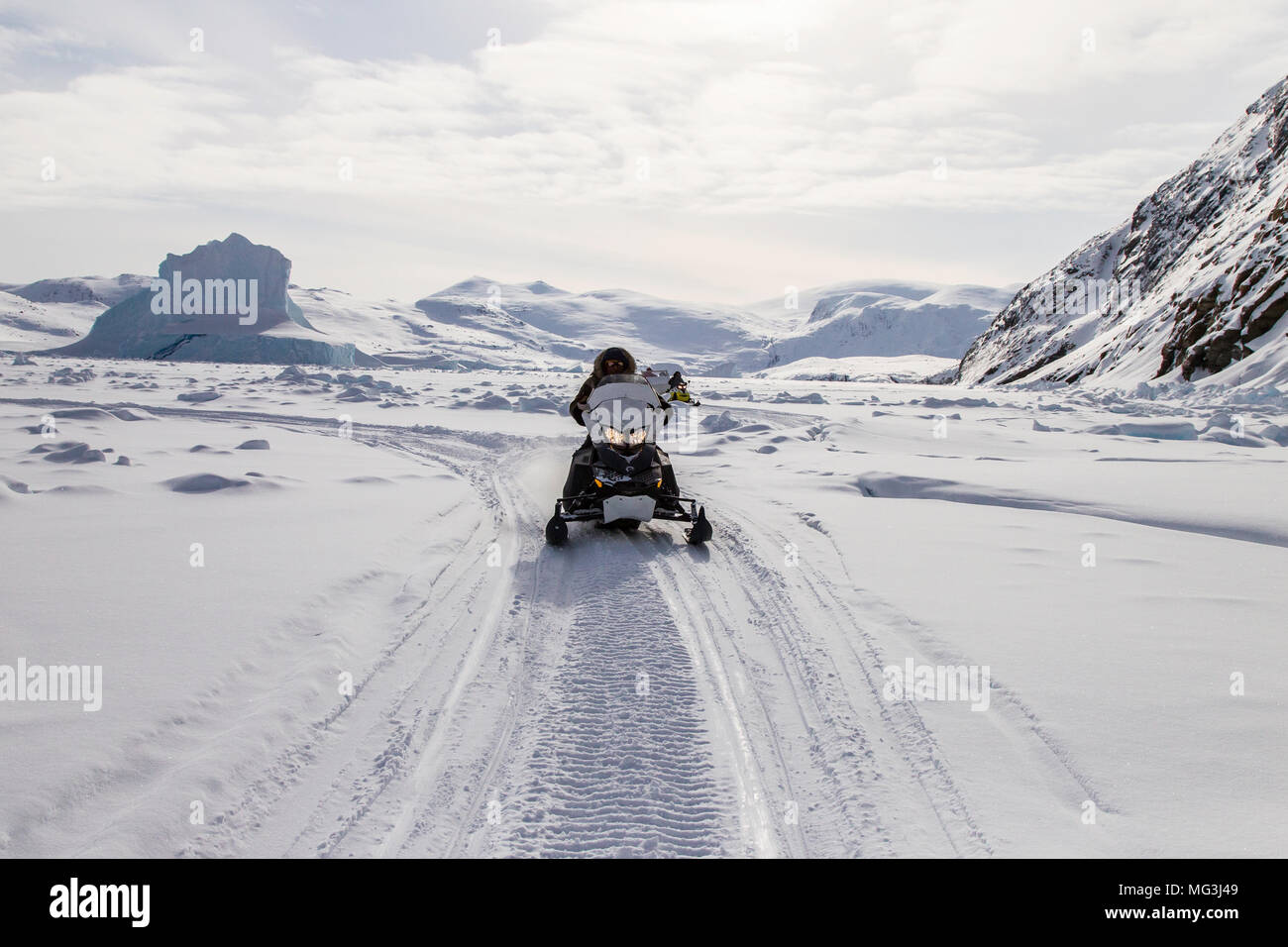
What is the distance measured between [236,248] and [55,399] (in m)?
52.0

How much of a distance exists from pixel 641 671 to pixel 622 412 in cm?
467

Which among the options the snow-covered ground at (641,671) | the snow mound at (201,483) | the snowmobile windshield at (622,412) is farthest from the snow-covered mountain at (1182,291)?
the snow mound at (201,483)

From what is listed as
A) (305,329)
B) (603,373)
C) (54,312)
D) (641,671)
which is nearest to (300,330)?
(305,329)

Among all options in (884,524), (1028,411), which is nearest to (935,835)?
(884,524)

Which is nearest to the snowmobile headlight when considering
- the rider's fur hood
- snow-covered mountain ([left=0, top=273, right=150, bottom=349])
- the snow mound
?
the rider's fur hood

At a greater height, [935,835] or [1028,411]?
[1028,411]

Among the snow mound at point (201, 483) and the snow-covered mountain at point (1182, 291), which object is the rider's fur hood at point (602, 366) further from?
the snow-covered mountain at point (1182, 291)

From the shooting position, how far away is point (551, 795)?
10.3ft

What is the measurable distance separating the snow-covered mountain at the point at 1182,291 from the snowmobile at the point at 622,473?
94.1 ft

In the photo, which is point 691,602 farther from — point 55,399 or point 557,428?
point 55,399

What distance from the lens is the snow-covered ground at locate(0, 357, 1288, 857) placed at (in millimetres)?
2936

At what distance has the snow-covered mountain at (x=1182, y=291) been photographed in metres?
30.8

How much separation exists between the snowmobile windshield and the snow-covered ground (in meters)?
1.12

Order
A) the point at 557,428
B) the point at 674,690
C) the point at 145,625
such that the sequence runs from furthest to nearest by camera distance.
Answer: the point at 557,428 < the point at 145,625 < the point at 674,690
